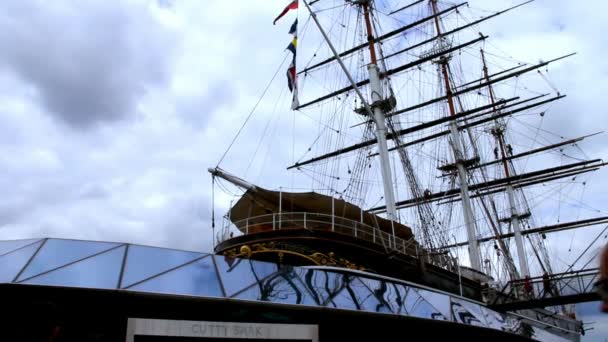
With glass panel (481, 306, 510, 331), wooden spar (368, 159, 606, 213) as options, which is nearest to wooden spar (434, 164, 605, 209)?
wooden spar (368, 159, 606, 213)

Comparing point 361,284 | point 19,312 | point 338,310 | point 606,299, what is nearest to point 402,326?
point 361,284

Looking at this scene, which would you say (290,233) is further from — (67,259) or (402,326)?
(67,259)

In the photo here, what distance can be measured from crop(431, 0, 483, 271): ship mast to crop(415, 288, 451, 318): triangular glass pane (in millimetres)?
17030

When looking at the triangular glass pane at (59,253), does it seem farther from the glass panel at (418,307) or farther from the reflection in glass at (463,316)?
the reflection in glass at (463,316)

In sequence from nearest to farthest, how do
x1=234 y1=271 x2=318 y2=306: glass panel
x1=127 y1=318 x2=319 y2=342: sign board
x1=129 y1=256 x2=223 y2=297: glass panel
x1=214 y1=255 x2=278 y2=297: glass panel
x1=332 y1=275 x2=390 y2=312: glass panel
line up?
x1=127 y1=318 x2=319 y2=342: sign board
x1=129 y1=256 x2=223 y2=297: glass panel
x1=234 y1=271 x2=318 y2=306: glass panel
x1=214 y1=255 x2=278 y2=297: glass panel
x1=332 y1=275 x2=390 y2=312: glass panel

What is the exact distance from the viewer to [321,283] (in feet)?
34.5

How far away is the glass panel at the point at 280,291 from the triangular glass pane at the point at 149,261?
152 cm

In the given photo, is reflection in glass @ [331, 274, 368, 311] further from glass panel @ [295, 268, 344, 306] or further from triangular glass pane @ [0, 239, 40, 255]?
triangular glass pane @ [0, 239, 40, 255]

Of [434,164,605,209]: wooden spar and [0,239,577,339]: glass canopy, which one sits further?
[434,164,605,209]: wooden spar

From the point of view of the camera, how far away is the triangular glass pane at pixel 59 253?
28.2 feet

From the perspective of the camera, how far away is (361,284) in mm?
11328

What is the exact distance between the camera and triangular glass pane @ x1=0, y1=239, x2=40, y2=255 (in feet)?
32.0

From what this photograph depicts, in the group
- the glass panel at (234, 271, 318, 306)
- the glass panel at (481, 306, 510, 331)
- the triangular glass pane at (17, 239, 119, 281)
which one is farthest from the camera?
the glass panel at (481, 306, 510, 331)

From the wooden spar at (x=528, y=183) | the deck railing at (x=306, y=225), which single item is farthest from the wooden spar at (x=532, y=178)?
the deck railing at (x=306, y=225)
